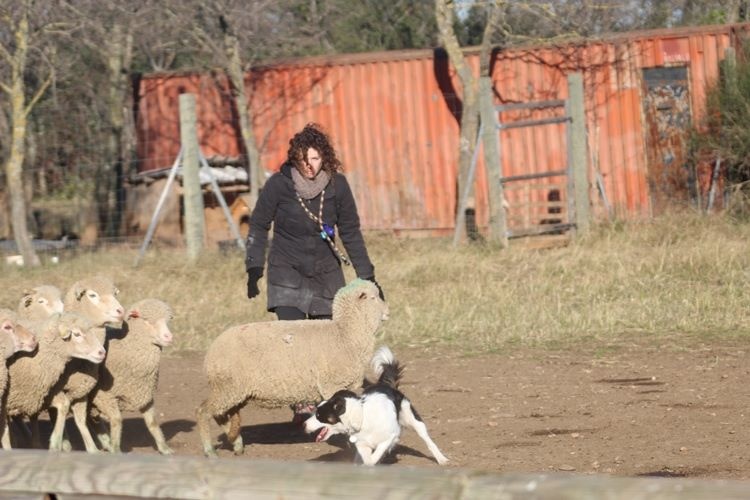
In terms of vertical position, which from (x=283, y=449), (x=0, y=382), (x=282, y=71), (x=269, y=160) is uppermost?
(x=282, y=71)

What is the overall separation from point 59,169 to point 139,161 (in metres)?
1.85

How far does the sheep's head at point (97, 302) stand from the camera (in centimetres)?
784

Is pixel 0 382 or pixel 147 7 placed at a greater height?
pixel 147 7

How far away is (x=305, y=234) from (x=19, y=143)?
911 cm

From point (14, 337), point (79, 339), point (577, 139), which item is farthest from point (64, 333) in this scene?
point (577, 139)

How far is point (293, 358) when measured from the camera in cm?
762

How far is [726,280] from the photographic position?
1292cm

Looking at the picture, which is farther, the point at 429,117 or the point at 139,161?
the point at 139,161

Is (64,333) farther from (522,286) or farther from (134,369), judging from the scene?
(522,286)

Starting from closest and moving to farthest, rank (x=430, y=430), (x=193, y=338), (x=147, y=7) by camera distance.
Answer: (x=430, y=430), (x=193, y=338), (x=147, y=7)

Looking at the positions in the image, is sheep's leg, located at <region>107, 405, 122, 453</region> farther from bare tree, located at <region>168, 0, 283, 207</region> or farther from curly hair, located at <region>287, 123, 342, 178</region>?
bare tree, located at <region>168, 0, 283, 207</region>

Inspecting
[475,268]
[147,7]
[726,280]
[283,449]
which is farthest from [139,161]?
[283,449]

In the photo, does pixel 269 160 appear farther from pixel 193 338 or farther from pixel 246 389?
pixel 246 389

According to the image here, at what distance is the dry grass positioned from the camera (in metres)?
11.6
